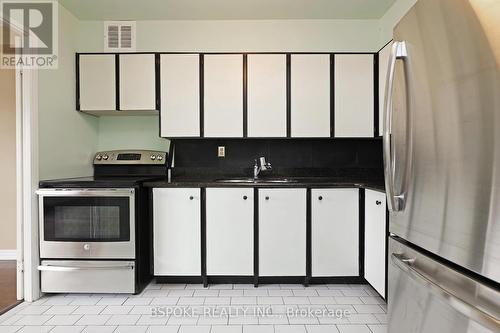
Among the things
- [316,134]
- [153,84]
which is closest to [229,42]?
[153,84]

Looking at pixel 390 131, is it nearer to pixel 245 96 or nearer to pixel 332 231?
pixel 332 231

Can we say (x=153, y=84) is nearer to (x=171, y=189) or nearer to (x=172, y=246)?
(x=171, y=189)

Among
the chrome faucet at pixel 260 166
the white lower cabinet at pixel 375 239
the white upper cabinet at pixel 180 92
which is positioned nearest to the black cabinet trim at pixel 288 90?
the chrome faucet at pixel 260 166

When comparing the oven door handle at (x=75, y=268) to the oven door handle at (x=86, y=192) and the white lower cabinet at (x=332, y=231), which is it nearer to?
the oven door handle at (x=86, y=192)

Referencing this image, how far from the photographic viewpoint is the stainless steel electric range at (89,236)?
7.32ft

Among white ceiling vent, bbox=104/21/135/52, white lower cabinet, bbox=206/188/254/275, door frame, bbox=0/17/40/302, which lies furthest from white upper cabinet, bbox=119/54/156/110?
white lower cabinet, bbox=206/188/254/275

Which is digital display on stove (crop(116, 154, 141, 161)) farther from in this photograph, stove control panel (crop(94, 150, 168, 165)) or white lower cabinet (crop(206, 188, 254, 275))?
white lower cabinet (crop(206, 188, 254, 275))

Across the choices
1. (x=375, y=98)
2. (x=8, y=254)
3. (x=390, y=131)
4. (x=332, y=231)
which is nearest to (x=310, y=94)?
(x=375, y=98)

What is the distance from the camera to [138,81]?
2643mm

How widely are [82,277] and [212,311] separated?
1071 millimetres

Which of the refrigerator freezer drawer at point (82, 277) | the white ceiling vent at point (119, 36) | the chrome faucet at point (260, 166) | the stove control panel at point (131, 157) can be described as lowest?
the refrigerator freezer drawer at point (82, 277)

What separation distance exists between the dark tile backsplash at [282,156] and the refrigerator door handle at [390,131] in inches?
65.9

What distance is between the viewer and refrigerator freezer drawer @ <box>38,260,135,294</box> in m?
2.23

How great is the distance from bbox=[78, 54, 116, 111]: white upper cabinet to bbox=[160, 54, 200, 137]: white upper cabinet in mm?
490
